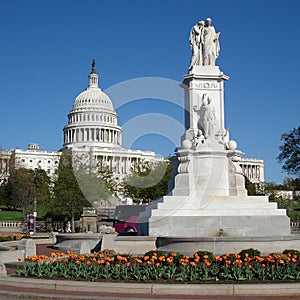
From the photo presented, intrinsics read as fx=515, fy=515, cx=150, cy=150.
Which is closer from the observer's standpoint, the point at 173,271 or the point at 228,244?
the point at 173,271

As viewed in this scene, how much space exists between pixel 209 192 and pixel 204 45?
873cm

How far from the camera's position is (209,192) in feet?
81.4

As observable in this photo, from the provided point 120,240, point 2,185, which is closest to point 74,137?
point 2,185

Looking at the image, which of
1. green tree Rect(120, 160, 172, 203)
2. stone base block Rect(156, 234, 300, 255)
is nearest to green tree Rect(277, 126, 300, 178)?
green tree Rect(120, 160, 172, 203)

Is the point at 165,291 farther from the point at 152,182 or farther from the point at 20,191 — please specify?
the point at 20,191

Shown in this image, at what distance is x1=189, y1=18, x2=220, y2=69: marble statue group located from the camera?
28.4 m

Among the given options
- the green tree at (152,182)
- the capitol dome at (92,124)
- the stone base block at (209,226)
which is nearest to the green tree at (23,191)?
the green tree at (152,182)

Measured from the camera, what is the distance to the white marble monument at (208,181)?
22.8 meters

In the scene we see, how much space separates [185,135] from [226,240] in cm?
928

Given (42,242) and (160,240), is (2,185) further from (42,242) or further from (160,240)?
(160,240)

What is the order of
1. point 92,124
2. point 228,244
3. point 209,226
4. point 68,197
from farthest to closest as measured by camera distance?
point 92,124 < point 68,197 < point 209,226 < point 228,244

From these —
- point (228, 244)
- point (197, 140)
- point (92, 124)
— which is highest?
point (92, 124)

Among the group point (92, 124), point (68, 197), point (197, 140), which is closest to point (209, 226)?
point (197, 140)

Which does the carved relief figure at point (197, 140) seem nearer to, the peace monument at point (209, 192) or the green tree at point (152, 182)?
the peace monument at point (209, 192)
